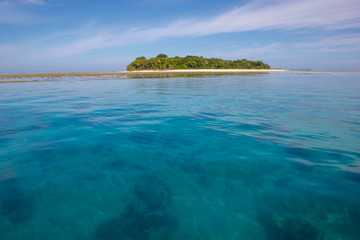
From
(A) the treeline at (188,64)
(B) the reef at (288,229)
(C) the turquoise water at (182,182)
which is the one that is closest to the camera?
(B) the reef at (288,229)

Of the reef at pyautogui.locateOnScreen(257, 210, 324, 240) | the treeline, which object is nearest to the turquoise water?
the reef at pyautogui.locateOnScreen(257, 210, 324, 240)

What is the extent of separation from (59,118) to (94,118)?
74.2 inches

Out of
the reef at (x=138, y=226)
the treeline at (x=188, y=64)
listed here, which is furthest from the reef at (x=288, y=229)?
the treeline at (x=188, y=64)

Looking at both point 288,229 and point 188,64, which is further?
point 188,64

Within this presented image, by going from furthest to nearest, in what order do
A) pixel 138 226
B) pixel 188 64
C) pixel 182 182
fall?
pixel 188 64 < pixel 182 182 < pixel 138 226

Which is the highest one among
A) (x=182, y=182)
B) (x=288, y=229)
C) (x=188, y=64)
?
(x=188, y=64)

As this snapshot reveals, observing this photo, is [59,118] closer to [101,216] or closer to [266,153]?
[101,216]

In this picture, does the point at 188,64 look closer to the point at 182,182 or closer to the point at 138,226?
the point at 182,182

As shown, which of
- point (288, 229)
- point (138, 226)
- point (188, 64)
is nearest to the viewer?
point (288, 229)

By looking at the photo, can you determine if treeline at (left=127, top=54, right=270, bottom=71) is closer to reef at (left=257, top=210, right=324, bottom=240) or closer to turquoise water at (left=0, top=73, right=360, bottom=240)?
turquoise water at (left=0, top=73, right=360, bottom=240)

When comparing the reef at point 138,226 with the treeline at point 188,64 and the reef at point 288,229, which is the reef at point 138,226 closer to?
the reef at point 288,229

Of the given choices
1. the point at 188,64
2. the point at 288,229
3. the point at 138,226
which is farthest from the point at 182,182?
the point at 188,64

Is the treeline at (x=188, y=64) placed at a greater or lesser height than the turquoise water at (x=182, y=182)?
greater

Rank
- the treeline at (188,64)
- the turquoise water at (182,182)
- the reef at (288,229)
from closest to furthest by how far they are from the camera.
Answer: the reef at (288,229)
the turquoise water at (182,182)
the treeline at (188,64)
